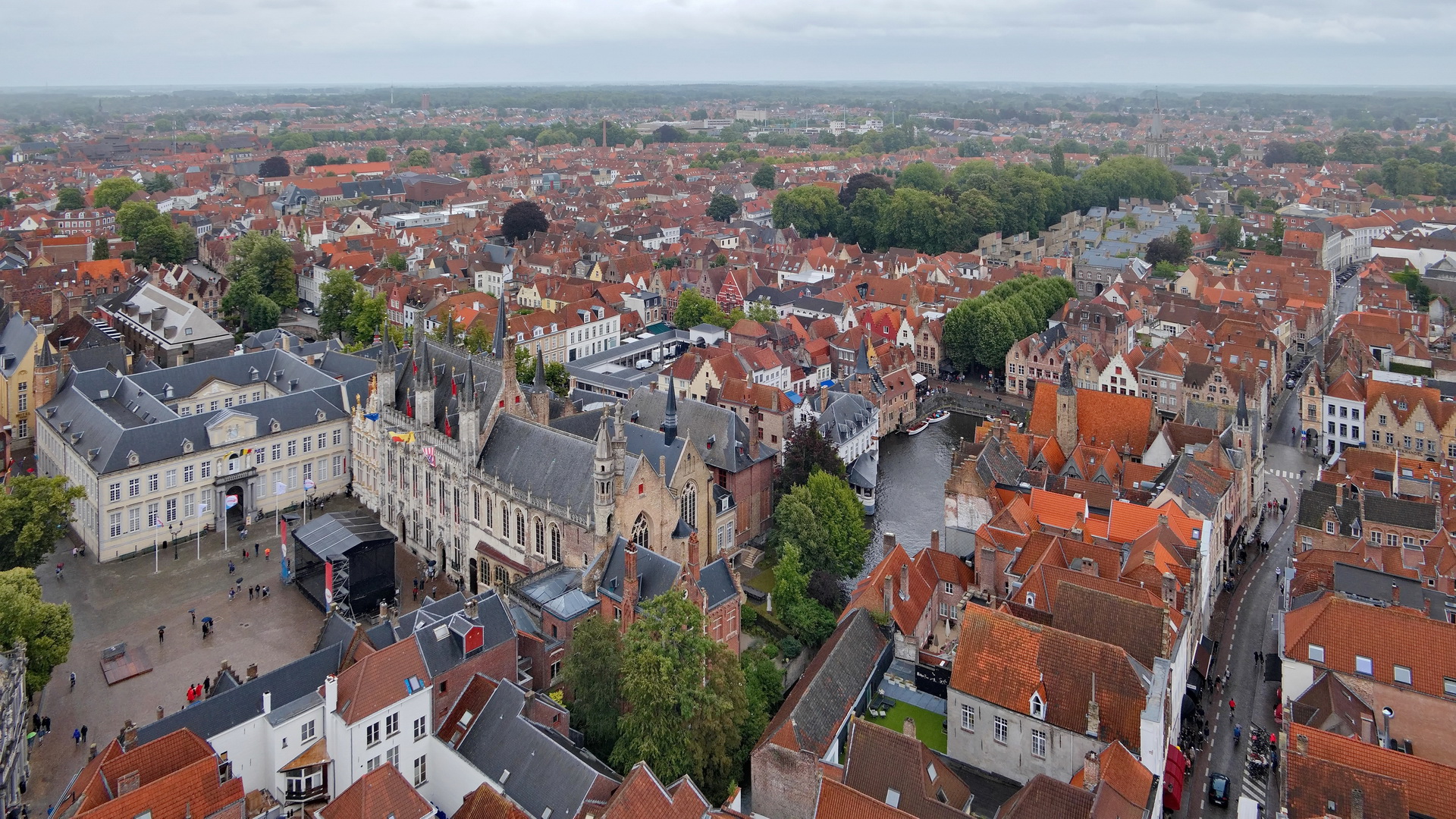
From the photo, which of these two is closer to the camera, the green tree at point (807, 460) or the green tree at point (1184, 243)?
the green tree at point (807, 460)

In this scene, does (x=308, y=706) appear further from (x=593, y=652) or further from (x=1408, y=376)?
(x=1408, y=376)

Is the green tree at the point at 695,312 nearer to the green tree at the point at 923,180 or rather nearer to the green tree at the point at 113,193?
the green tree at the point at 923,180

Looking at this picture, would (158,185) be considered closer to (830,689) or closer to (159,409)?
(159,409)

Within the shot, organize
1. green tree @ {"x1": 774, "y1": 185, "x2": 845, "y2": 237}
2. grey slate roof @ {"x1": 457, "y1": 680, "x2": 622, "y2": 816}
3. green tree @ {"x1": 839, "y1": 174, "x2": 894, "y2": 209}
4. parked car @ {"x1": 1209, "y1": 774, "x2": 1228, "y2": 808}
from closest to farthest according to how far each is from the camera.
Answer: grey slate roof @ {"x1": 457, "y1": 680, "x2": 622, "y2": 816} < parked car @ {"x1": 1209, "y1": 774, "x2": 1228, "y2": 808} < green tree @ {"x1": 774, "y1": 185, "x2": 845, "y2": 237} < green tree @ {"x1": 839, "y1": 174, "x2": 894, "y2": 209}

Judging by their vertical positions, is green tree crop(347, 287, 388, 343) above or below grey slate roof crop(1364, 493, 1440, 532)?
above

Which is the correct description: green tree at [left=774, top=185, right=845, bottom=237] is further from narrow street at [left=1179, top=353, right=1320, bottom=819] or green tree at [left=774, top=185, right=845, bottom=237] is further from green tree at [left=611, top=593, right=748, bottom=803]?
green tree at [left=611, top=593, right=748, bottom=803]

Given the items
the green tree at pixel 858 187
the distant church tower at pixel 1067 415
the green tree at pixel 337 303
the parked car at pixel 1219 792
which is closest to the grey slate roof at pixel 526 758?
the parked car at pixel 1219 792

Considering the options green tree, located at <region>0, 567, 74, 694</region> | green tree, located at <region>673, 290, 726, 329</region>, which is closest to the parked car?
green tree, located at <region>0, 567, 74, 694</region>

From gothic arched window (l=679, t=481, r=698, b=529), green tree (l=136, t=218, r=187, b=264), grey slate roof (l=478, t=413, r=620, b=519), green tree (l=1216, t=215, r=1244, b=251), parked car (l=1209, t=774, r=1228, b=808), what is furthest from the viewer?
green tree (l=1216, t=215, r=1244, b=251)
